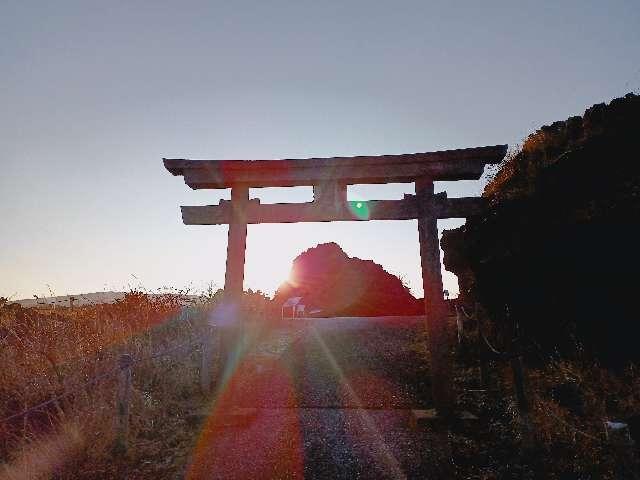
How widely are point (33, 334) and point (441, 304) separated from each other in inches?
270

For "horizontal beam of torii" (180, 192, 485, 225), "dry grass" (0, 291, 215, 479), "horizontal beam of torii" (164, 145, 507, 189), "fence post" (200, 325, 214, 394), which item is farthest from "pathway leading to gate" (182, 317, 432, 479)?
"horizontal beam of torii" (164, 145, 507, 189)

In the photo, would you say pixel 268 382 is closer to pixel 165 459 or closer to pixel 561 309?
pixel 165 459

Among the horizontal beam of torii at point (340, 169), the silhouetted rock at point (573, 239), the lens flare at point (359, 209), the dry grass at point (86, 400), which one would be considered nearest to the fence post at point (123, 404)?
the dry grass at point (86, 400)

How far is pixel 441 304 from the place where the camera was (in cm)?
590

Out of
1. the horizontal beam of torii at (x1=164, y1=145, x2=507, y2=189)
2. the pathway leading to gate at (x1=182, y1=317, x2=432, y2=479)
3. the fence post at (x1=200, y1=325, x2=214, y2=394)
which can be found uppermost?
the horizontal beam of torii at (x1=164, y1=145, x2=507, y2=189)

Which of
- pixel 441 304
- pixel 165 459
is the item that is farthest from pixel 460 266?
pixel 165 459

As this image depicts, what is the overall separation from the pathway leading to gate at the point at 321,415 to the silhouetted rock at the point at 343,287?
38.7ft

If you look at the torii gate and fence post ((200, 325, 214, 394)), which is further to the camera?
fence post ((200, 325, 214, 394))

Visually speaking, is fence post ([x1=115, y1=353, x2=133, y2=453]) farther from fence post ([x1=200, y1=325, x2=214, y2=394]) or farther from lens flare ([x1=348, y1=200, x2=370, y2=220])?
lens flare ([x1=348, y1=200, x2=370, y2=220])

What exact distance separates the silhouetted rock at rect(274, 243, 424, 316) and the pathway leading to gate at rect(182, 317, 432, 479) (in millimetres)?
11808

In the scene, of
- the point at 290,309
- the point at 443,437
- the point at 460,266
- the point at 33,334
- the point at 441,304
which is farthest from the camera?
the point at 290,309

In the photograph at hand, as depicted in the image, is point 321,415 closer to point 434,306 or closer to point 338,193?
point 434,306

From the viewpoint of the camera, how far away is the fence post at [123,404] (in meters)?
4.54

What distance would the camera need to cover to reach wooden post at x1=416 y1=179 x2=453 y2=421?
221 inches
